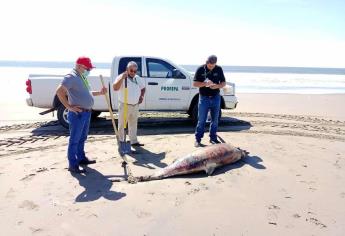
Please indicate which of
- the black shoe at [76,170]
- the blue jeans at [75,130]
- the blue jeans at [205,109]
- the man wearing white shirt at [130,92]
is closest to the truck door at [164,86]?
the blue jeans at [205,109]

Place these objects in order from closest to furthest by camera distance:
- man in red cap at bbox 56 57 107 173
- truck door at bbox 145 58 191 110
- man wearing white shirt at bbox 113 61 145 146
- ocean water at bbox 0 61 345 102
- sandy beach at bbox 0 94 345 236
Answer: sandy beach at bbox 0 94 345 236 → man in red cap at bbox 56 57 107 173 → man wearing white shirt at bbox 113 61 145 146 → truck door at bbox 145 58 191 110 → ocean water at bbox 0 61 345 102

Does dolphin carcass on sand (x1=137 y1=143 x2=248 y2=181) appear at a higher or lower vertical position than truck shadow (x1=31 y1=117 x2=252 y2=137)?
higher

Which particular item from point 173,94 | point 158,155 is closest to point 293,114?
point 173,94

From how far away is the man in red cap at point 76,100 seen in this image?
5648mm

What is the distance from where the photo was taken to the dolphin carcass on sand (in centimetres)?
583

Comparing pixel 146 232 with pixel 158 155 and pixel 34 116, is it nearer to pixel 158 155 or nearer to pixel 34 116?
pixel 158 155

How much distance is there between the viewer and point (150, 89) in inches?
388

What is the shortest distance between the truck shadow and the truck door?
1.93 feet

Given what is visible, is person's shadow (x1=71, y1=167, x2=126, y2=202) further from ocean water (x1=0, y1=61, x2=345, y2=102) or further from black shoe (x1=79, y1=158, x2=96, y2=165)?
ocean water (x1=0, y1=61, x2=345, y2=102)

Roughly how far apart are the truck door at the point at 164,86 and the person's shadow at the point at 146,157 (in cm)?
256

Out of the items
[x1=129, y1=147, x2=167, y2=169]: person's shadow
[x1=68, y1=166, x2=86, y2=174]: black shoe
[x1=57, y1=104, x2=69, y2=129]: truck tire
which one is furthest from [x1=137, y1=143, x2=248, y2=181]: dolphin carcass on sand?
[x1=57, y1=104, x2=69, y2=129]: truck tire

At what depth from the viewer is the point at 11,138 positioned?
866cm

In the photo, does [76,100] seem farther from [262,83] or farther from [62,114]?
[262,83]

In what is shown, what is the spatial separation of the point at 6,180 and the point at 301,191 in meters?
4.41
